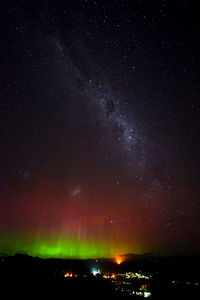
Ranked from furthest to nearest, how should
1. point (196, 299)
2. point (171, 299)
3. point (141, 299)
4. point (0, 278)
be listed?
point (196, 299), point (171, 299), point (141, 299), point (0, 278)

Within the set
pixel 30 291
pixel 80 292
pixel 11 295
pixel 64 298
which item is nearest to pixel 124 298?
pixel 80 292

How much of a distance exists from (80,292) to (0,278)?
7.39 meters

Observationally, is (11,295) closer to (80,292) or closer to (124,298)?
(80,292)

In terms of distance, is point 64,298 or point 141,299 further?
point 141,299

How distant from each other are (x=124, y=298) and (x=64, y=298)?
984cm

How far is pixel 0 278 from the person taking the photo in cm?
1930

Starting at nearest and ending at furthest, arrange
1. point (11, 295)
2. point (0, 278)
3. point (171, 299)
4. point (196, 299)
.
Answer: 1. point (11, 295)
2. point (0, 278)
3. point (171, 299)
4. point (196, 299)

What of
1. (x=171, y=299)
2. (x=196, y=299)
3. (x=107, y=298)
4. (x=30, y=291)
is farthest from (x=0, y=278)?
(x=196, y=299)

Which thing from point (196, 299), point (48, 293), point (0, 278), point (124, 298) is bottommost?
point (196, 299)

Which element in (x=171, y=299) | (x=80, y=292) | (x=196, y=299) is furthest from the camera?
(x=196, y=299)

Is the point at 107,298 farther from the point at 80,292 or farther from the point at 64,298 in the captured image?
the point at 64,298

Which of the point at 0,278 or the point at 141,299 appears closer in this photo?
the point at 0,278

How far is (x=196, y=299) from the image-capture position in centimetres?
3759

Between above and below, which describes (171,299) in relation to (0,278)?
below
